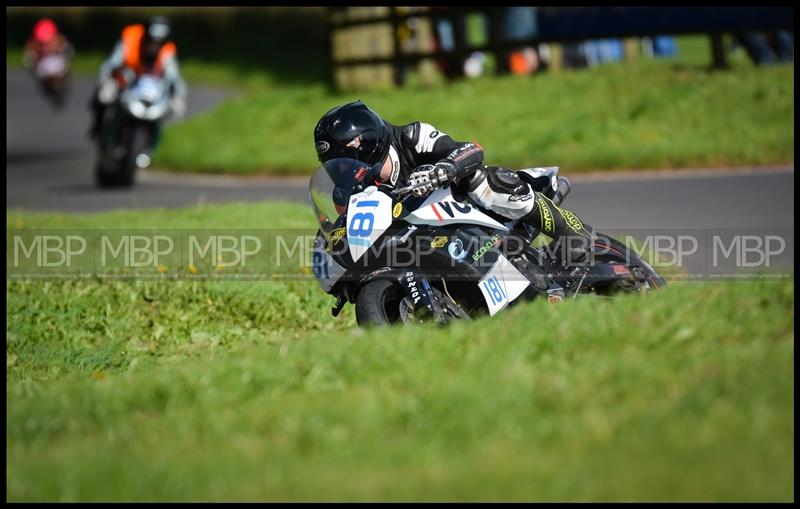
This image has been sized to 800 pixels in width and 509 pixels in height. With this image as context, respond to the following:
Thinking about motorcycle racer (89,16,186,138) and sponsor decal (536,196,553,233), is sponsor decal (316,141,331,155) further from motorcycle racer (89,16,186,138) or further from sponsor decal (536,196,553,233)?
motorcycle racer (89,16,186,138)

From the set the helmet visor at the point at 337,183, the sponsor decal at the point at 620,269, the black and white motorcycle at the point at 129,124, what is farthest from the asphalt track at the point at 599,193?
the helmet visor at the point at 337,183

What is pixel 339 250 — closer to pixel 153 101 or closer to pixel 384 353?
pixel 384 353

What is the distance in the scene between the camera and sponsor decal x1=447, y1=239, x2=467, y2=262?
6.97 meters

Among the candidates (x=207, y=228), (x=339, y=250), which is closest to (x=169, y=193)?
(x=207, y=228)

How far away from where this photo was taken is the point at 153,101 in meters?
16.6

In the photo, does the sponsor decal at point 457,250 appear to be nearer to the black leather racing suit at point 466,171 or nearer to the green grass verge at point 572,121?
the black leather racing suit at point 466,171

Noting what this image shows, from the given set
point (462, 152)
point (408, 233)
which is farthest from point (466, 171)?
point (408, 233)

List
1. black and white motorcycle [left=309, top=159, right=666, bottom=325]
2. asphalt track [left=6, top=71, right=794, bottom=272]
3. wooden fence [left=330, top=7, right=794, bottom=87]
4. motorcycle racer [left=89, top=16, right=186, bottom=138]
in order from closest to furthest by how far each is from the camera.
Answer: black and white motorcycle [left=309, top=159, right=666, bottom=325] → asphalt track [left=6, top=71, right=794, bottom=272] → motorcycle racer [left=89, top=16, right=186, bottom=138] → wooden fence [left=330, top=7, right=794, bottom=87]

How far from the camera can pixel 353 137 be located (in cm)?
705

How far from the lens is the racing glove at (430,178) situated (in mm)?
6797

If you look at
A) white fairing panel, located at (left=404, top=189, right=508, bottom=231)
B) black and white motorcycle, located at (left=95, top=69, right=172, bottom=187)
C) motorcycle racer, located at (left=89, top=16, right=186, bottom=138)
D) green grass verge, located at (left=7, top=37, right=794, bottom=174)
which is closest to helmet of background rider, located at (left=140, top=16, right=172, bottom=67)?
motorcycle racer, located at (left=89, top=16, right=186, bottom=138)

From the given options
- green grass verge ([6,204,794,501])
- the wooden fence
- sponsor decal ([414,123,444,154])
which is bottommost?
green grass verge ([6,204,794,501])

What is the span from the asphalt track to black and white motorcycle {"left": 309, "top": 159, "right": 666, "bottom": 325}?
3.79m

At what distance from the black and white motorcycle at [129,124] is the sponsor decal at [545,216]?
987cm
